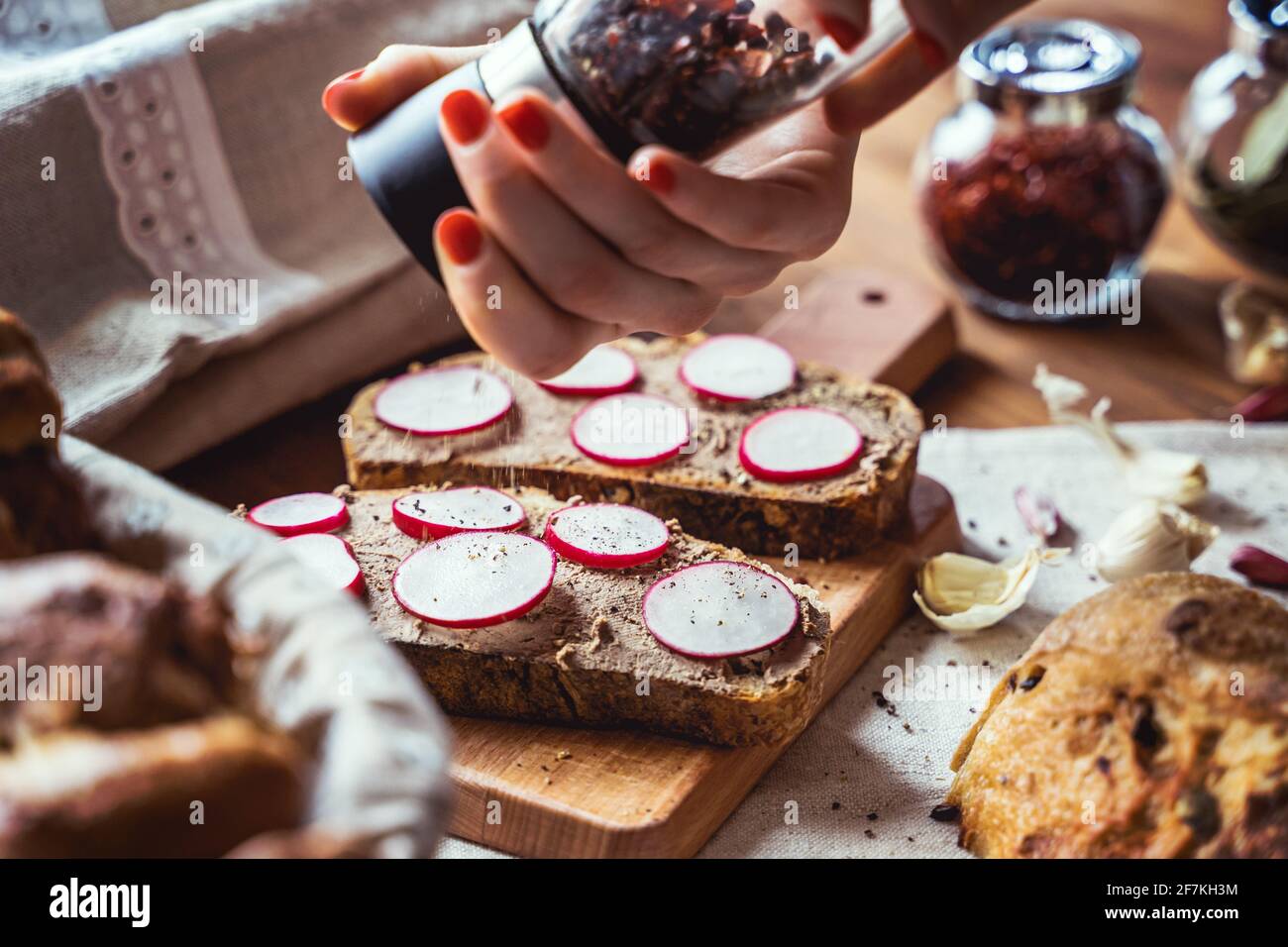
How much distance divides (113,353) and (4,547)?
4.90 ft

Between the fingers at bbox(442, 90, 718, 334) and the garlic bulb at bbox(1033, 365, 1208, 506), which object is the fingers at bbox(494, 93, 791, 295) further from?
the garlic bulb at bbox(1033, 365, 1208, 506)

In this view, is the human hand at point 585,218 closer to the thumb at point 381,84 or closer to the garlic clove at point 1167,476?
the thumb at point 381,84

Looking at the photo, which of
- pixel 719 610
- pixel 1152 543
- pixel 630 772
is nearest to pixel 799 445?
pixel 719 610

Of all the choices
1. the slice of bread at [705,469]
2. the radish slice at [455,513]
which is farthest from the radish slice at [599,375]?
the radish slice at [455,513]

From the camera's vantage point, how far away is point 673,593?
94.0 inches

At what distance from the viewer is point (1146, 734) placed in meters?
1.91

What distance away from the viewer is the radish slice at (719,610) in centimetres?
229

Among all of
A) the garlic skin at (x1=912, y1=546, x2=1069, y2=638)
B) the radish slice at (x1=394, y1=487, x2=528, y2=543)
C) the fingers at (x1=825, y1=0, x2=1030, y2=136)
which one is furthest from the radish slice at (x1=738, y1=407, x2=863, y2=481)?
the fingers at (x1=825, y1=0, x2=1030, y2=136)

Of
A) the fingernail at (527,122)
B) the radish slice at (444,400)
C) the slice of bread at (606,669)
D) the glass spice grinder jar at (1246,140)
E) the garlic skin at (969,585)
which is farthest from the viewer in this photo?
the glass spice grinder jar at (1246,140)

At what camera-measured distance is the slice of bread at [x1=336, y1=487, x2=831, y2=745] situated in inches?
88.7

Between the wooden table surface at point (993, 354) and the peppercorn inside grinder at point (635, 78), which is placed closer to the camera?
the peppercorn inside grinder at point (635, 78)

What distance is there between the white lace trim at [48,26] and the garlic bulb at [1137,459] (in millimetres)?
2597

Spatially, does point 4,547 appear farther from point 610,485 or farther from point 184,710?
point 610,485
